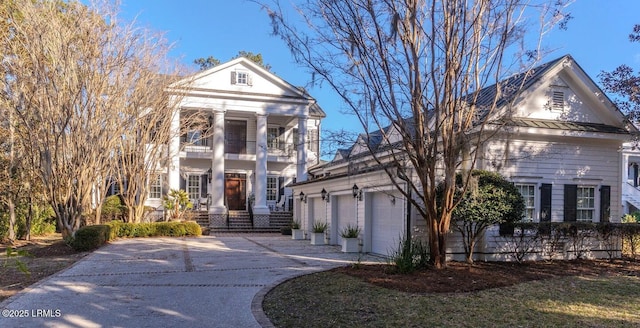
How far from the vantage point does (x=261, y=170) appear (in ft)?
87.5

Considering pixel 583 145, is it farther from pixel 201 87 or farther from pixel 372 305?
pixel 201 87

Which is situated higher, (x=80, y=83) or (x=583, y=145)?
(x=80, y=83)

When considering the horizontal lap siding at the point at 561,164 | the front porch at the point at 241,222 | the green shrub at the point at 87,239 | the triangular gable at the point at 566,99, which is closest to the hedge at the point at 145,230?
the green shrub at the point at 87,239

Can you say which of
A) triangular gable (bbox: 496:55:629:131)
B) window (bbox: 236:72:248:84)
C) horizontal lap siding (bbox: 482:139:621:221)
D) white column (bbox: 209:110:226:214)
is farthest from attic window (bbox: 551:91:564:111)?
window (bbox: 236:72:248:84)

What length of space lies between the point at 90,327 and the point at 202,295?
84.7 inches

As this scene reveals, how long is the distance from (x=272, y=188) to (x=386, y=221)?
1667 cm

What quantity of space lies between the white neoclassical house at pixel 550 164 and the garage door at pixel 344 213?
3.09 feet

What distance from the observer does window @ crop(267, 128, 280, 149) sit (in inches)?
1164

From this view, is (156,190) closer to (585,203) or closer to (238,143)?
(238,143)

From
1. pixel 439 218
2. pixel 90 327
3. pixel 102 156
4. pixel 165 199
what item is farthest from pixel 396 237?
pixel 165 199

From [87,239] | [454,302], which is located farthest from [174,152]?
[454,302]

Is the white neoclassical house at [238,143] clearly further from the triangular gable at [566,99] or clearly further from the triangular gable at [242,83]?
the triangular gable at [566,99]

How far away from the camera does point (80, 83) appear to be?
49.0ft

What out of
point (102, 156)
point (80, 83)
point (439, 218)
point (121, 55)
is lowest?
point (439, 218)
